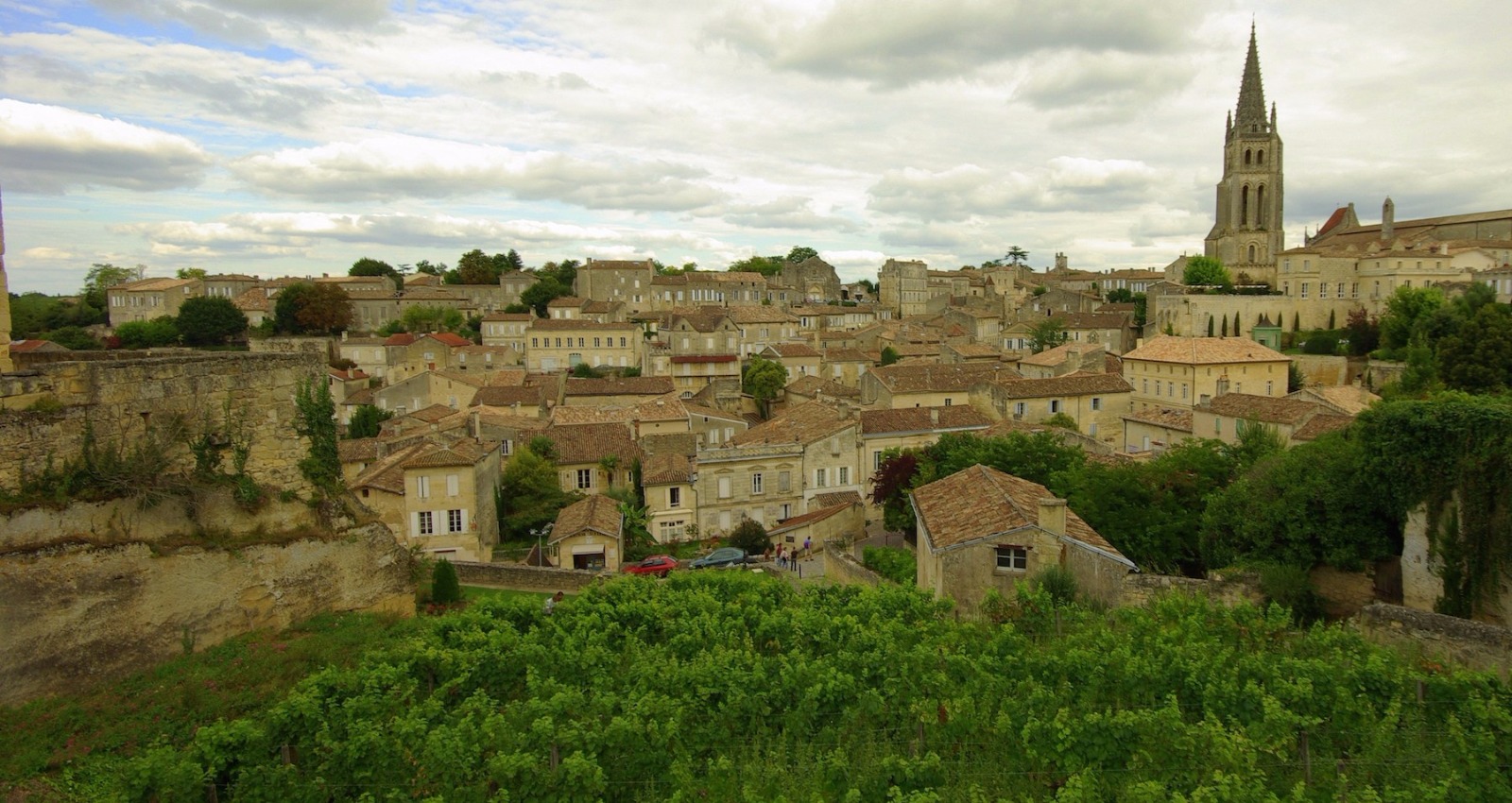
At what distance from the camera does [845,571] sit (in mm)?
20969

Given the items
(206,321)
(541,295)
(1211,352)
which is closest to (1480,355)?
(1211,352)

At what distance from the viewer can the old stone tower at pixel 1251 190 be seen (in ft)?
249

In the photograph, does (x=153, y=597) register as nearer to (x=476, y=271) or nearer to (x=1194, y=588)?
(x=1194, y=588)

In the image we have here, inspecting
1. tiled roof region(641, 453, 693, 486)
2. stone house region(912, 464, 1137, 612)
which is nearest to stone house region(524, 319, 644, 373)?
tiled roof region(641, 453, 693, 486)

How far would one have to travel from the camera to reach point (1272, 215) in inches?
2990

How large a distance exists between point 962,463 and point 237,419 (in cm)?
1950

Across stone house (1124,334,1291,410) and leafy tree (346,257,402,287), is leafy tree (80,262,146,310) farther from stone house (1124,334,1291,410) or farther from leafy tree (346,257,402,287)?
stone house (1124,334,1291,410)

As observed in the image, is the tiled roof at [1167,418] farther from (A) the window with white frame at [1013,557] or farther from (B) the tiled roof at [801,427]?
(A) the window with white frame at [1013,557]

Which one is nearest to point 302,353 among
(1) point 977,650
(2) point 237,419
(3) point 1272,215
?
(2) point 237,419

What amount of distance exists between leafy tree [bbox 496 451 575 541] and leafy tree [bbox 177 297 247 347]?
42516 millimetres

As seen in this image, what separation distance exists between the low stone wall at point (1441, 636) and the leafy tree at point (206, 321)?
6903cm

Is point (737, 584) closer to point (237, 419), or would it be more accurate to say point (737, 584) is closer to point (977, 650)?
point (977, 650)

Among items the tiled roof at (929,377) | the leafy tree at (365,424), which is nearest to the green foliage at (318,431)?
the leafy tree at (365,424)

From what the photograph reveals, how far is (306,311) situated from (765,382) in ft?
125
